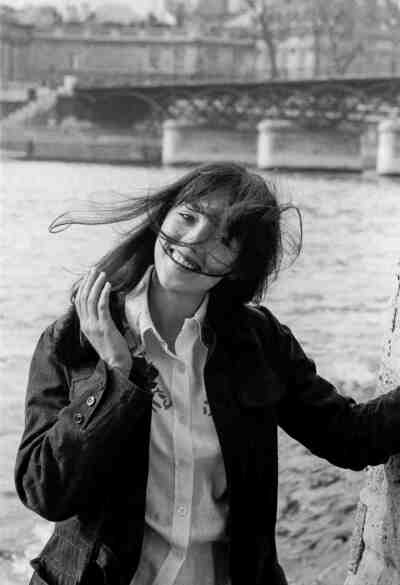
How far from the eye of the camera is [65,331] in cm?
217

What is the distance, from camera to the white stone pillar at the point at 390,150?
52750mm

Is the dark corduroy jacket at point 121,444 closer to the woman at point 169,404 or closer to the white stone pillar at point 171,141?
the woman at point 169,404

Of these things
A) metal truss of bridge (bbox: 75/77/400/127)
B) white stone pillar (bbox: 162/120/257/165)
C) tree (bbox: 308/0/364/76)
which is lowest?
white stone pillar (bbox: 162/120/257/165)

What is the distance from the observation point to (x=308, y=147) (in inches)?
2285

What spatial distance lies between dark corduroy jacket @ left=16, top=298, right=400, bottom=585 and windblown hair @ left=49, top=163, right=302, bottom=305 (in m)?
0.07

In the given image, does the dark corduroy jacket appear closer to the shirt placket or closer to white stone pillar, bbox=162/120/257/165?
the shirt placket

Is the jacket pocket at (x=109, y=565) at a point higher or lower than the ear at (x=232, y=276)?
lower

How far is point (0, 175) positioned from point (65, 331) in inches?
1478

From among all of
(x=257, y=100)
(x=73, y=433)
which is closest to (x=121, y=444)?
(x=73, y=433)

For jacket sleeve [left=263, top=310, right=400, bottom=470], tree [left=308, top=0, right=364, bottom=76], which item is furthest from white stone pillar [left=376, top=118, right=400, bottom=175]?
jacket sleeve [left=263, top=310, right=400, bottom=470]

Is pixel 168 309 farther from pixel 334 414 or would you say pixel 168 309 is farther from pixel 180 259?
pixel 334 414

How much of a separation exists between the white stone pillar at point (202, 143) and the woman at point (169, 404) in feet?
189

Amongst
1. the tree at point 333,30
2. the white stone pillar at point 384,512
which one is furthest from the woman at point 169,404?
the tree at point 333,30

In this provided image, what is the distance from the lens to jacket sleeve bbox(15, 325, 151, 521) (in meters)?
2.05
